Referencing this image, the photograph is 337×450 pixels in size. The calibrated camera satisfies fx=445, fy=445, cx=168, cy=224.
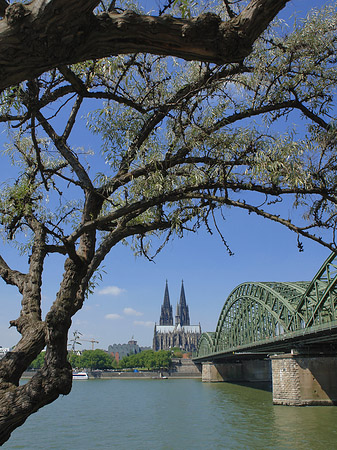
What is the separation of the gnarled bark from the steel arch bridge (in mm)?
31210

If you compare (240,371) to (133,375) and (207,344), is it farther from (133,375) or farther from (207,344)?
(133,375)

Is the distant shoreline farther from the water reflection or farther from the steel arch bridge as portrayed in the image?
the water reflection

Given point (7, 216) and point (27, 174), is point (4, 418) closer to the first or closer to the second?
point (7, 216)

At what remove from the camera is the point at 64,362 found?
369 cm

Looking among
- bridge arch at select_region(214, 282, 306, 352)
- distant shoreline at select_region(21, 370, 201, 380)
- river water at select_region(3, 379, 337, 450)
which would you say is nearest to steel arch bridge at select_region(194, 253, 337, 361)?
bridge arch at select_region(214, 282, 306, 352)

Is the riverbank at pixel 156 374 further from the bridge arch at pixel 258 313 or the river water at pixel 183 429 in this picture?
the river water at pixel 183 429

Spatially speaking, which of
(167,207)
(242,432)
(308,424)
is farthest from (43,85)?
(308,424)

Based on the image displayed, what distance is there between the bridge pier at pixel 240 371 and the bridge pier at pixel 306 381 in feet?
150

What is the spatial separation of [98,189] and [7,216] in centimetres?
116

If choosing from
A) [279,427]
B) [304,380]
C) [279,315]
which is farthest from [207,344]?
[279,427]

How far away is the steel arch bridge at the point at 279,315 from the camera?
38688 mm

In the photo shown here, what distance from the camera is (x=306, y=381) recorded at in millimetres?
37281

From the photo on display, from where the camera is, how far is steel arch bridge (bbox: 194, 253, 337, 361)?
127ft

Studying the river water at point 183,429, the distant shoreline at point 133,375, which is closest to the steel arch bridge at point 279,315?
the river water at point 183,429
